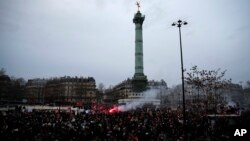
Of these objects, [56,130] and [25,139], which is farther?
[56,130]

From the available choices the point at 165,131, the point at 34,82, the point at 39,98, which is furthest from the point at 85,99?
the point at 165,131

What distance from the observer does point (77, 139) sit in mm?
17062

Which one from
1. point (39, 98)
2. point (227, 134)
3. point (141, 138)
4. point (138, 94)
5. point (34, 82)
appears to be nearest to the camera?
point (141, 138)

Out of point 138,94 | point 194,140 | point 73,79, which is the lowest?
point 194,140

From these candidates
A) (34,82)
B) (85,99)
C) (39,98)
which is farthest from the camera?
(34,82)

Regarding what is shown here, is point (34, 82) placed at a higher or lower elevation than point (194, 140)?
higher

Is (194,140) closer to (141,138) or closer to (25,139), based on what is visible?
(141,138)

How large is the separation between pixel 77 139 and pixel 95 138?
6.05 ft

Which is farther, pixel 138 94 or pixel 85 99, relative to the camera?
pixel 85 99

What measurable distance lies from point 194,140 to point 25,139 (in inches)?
431

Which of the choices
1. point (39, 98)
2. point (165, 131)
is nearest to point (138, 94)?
point (165, 131)

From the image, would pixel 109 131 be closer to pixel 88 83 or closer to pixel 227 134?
pixel 227 134

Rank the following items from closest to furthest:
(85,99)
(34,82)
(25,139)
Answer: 1. (25,139)
2. (85,99)
3. (34,82)

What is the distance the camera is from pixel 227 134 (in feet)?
62.7
